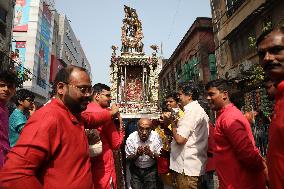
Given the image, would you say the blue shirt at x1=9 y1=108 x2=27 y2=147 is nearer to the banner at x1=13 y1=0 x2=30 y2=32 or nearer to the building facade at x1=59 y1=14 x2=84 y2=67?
the banner at x1=13 y1=0 x2=30 y2=32

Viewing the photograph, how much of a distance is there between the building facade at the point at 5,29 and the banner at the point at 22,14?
18.8 meters

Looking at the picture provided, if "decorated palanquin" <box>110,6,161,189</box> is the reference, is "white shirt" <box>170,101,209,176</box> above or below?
below

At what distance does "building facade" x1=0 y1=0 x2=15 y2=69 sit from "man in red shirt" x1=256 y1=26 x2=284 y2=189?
20.2 metres

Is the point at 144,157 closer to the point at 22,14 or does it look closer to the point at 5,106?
the point at 5,106

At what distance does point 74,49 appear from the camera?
6750 cm

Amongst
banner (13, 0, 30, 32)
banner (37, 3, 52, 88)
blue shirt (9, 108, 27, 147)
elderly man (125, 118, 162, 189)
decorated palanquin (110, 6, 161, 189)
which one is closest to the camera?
blue shirt (9, 108, 27, 147)

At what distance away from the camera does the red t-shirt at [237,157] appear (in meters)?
2.67

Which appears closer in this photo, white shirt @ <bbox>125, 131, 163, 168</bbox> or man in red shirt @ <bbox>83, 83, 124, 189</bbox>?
man in red shirt @ <bbox>83, 83, 124, 189</bbox>

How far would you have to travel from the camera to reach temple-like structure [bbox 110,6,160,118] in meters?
17.9

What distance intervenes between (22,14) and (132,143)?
40.3m

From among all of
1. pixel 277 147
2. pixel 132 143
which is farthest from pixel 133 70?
pixel 277 147

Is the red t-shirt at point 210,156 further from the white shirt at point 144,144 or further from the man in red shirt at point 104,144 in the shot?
the white shirt at point 144,144

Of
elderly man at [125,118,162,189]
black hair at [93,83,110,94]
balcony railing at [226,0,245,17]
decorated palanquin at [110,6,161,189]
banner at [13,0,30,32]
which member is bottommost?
elderly man at [125,118,162,189]

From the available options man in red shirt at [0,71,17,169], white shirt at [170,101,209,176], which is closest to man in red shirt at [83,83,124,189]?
white shirt at [170,101,209,176]
